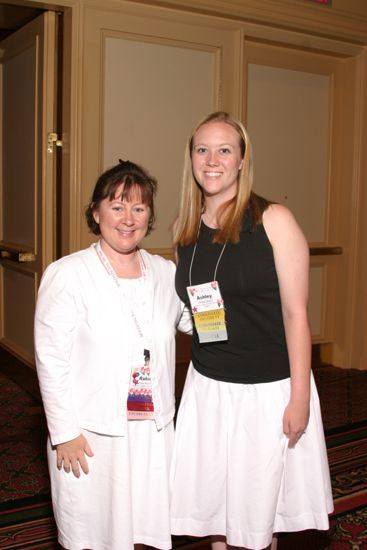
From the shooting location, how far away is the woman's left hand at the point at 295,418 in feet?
6.66

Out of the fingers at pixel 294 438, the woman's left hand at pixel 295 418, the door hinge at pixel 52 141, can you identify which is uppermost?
the door hinge at pixel 52 141

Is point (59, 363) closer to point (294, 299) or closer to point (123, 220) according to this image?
point (123, 220)

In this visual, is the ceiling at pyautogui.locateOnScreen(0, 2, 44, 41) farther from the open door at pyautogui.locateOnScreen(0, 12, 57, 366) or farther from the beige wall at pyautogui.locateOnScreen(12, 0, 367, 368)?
the beige wall at pyautogui.locateOnScreen(12, 0, 367, 368)

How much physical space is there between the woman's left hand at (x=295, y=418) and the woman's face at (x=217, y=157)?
687mm

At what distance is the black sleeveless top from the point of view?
2027mm

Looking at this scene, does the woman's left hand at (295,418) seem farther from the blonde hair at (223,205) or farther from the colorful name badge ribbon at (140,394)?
the blonde hair at (223,205)

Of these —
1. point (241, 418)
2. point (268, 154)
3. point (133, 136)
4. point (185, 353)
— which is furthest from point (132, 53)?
point (241, 418)

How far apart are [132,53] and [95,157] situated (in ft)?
2.37

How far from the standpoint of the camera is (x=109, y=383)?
1.94 m

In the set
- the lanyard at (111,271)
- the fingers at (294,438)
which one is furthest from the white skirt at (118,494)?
the fingers at (294,438)

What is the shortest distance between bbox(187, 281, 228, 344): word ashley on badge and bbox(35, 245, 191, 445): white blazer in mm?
190

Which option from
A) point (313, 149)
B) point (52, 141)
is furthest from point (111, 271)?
point (313, 149)

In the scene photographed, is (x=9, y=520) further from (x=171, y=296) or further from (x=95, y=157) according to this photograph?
(x=95, y=157)

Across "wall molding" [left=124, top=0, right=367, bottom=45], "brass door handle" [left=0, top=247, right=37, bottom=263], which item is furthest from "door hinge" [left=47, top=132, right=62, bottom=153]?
"wall molding" [left=124, top=0, right=367, bottom=45]
